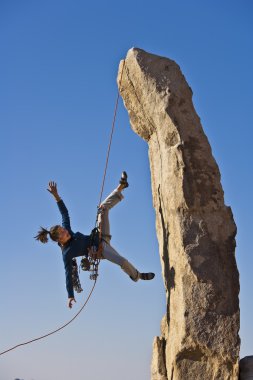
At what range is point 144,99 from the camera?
1145cm

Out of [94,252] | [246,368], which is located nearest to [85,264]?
[94,252]

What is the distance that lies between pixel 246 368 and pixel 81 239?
11.6 feet

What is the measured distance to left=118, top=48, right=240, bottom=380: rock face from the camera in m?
9.67

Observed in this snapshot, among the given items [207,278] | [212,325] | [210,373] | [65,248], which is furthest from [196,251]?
[65,248]

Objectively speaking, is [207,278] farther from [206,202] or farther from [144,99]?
[144,99]

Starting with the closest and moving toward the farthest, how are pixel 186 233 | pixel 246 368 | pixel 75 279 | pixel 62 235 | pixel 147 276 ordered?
pixel 246 368 → pixel 186 233 → pixel 62 235 → pixel 147 276 → pixel 75 279

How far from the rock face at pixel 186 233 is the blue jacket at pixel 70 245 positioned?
4.36ft

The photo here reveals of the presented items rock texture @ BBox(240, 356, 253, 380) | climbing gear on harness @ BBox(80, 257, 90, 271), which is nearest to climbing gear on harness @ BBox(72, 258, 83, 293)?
climbing gear on harness @ BBox(80, 257, 90, 271)

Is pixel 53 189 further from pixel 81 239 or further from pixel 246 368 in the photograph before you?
pixel 246 368

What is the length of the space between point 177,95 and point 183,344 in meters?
4.11

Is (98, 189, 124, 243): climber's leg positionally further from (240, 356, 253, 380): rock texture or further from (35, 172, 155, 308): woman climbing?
(240, 356, 253, 380): rock texture

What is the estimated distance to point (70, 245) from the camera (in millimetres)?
11352

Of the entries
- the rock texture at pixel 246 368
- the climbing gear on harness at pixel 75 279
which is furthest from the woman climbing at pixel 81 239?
the rock texture at pixel 246 368

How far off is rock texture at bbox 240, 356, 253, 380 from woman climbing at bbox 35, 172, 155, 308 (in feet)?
7.16
